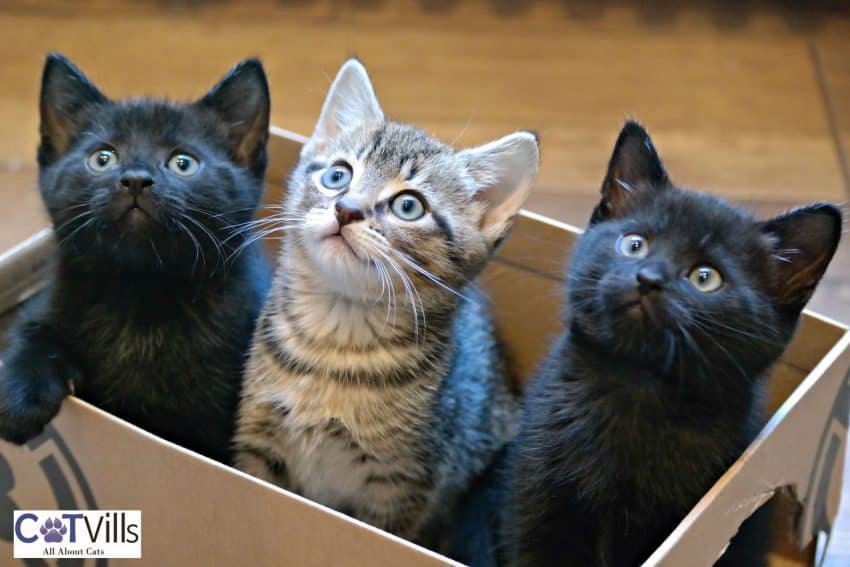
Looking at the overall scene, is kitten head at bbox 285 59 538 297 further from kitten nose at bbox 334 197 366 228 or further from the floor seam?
the floor seam

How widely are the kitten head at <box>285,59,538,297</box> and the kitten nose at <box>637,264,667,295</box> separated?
0.29 meters

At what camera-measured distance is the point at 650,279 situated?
3.99ft

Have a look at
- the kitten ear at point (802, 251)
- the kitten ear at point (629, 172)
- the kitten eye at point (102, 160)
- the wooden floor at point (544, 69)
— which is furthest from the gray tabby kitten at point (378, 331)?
the wooden floor at point (544, 69)

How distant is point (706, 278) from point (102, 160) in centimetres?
86

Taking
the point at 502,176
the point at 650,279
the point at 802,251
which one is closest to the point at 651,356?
the point at 650,279

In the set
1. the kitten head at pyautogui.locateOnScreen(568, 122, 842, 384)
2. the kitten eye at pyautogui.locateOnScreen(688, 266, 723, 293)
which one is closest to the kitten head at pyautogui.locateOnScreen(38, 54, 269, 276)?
the kitten head at pyautogui.locateOnScreen(568, 122, 842, 384)

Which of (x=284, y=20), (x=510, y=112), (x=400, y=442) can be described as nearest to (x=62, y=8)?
(x=284, y=20)

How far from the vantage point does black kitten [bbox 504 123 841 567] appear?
4.09 ft

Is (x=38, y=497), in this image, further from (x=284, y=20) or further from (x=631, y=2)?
(x=631, y=2)

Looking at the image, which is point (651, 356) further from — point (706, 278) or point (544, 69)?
point (544, 69)

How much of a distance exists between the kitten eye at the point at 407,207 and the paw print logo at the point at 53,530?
25.1 inches

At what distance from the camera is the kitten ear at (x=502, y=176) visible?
4.76 feet

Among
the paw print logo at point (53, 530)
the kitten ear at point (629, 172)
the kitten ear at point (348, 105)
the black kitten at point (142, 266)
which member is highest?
the kitten ear at point (348, 105)

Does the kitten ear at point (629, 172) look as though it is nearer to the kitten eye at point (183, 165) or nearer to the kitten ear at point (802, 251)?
the kitten ear at point (802, 251)
